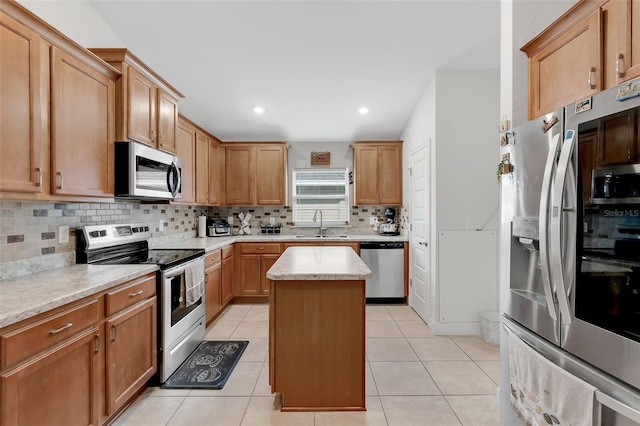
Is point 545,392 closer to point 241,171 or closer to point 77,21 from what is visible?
point 77,21

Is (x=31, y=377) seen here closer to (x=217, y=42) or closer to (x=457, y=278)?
(x=217, y=42)

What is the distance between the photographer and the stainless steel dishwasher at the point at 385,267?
4039 millimetres

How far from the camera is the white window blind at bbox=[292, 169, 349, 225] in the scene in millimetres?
4883

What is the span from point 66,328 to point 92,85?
1548 millimetres

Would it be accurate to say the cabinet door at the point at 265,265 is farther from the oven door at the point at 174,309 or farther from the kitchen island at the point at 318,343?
the kitchen island at the point at 318,343

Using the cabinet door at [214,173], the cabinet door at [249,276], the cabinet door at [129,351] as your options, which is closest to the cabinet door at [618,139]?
the cabinet door at [129,351]

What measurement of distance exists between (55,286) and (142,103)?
60.1 inches

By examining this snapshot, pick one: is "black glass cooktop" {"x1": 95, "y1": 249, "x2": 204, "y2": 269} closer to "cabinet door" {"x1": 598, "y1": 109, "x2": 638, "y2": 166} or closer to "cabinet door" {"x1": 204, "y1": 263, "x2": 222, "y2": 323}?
"cabinet door" {"x1": 204, "y1": 263, "x2": 222, "y2": 323}

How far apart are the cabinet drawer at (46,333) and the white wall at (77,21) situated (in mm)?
1832

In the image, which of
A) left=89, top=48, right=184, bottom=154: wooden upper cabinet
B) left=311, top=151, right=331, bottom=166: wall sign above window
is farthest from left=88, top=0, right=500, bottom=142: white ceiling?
left=311, top=151, right=331, bottom=166: wall sign above window

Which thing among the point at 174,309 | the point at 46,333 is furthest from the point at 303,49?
the point at 46,333

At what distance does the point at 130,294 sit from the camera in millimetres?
1876

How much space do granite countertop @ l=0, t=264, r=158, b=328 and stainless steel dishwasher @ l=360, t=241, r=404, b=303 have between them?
8.93 feet

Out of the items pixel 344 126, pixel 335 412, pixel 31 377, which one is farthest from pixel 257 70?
pixel 335 412
